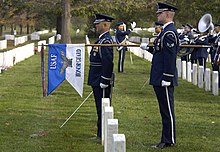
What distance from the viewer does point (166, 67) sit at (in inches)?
371

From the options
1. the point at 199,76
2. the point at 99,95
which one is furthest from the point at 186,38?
the point at 99,95

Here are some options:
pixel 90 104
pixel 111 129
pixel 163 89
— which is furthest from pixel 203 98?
pixel 111 129

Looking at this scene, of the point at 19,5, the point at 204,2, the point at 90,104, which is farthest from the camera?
the point at 204,2

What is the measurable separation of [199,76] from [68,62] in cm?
845

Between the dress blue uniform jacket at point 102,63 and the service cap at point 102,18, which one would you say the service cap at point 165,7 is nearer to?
the service cap at point 102,18

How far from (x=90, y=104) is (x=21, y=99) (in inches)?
72.6

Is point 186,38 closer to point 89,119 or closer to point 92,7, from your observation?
point 89,119

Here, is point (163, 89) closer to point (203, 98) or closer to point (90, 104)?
point (90, 104)

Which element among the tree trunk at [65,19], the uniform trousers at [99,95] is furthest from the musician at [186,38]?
the tree trunk at [65,19]

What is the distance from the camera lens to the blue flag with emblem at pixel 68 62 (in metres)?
10.7

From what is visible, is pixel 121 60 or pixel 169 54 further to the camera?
pixel 121 60

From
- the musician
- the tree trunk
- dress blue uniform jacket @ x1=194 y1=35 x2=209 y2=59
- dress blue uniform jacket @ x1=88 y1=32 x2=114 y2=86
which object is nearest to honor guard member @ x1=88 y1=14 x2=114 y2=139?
dress blue uniform jacket @ x1=88 y1=32 x2=114 y2=86

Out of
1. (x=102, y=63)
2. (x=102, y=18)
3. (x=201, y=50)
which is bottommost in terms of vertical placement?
(x=201, y=50)

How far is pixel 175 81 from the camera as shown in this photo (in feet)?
31.4
